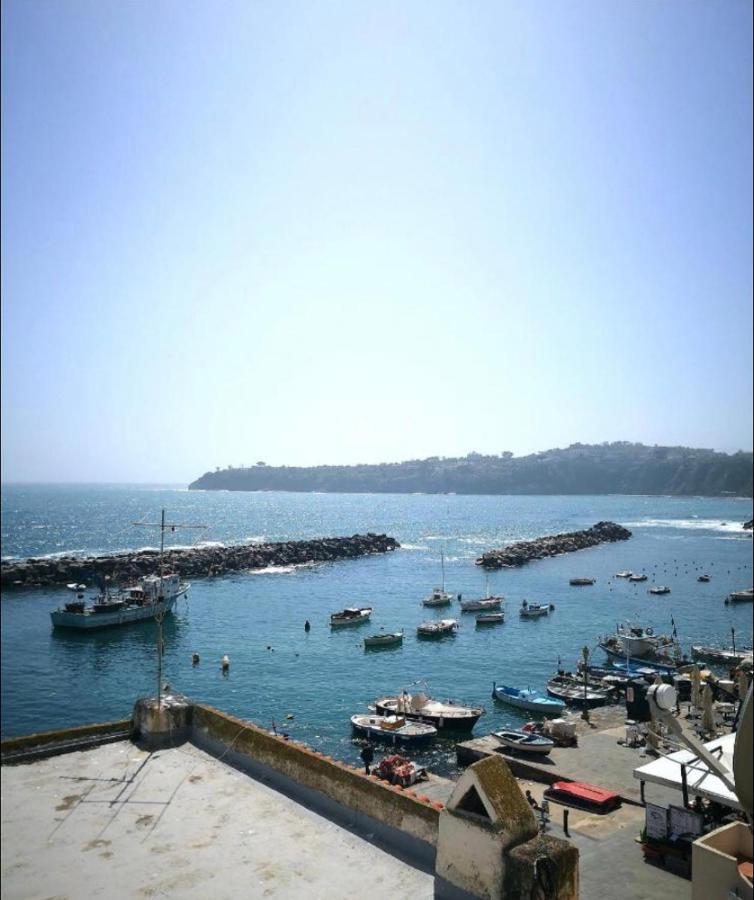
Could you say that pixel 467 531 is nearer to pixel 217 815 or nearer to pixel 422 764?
pixel 422 764

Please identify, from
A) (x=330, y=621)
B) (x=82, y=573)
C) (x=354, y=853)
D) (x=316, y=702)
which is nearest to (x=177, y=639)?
(x=330, y=621)

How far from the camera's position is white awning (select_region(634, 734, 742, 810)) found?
13940 mm

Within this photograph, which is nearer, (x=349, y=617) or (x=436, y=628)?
(x=436, y=628)

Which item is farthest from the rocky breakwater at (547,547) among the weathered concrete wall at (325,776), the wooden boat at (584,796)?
the weathered concrete wall at (325,776)

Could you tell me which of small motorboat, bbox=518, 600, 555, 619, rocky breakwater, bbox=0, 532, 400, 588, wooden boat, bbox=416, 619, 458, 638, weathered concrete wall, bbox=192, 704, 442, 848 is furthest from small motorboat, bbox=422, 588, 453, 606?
weathered concrete wall, bbox=192, 704, 442, 848

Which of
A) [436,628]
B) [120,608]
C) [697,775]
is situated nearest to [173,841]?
[697,775]

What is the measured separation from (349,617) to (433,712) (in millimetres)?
25137

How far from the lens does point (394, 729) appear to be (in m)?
31.3

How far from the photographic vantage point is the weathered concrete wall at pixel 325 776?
355 inches

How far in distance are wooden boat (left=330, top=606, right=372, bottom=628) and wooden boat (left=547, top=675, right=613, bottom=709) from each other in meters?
21.2

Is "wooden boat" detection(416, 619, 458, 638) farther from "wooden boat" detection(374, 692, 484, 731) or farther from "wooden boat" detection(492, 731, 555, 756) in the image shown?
"wooden boat" detection(492, 731, 555, 756)

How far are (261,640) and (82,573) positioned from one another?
34795mm

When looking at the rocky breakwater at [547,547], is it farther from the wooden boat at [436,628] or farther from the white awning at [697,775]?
the white awning at [697,775]

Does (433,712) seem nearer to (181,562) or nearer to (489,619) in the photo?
(489,619)
